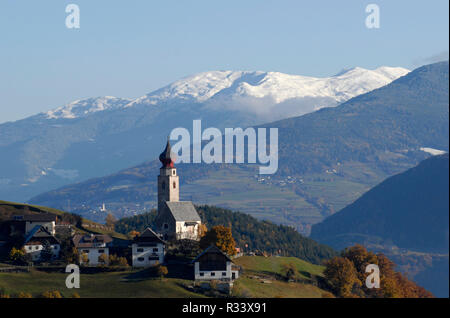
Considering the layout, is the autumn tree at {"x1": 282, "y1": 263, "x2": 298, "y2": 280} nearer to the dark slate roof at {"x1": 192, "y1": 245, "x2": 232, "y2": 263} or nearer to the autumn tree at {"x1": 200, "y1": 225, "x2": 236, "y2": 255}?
the autumn tree at {"x1": 200, "y1": 225, "x2": 236, "y2": 255}

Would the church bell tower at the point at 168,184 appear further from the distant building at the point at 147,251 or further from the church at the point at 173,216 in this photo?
the distant building at the point at 147,251

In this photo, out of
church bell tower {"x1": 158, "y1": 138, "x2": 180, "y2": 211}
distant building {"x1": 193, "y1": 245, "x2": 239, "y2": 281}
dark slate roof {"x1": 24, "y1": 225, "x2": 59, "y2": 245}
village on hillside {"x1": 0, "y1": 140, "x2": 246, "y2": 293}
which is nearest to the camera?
distant building {"x1": 193, "y1": 245, "x2": 239, "y2": 281}

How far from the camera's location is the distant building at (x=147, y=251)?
159500 millimetres

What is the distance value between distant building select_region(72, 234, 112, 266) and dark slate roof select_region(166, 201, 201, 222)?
63.5 feet

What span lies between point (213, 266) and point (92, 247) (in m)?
24.8

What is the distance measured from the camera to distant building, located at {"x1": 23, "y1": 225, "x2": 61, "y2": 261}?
16412 centimetres

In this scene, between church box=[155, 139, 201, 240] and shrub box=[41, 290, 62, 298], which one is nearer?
shrub box=[41, 290, 62, 298]

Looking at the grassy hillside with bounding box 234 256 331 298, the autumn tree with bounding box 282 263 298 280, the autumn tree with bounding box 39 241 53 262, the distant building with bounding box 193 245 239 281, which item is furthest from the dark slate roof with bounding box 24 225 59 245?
the autumn tree with bounding box 282 263 298 280

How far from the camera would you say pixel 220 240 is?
16375cm

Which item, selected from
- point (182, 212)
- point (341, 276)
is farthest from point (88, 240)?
point (341, 276)

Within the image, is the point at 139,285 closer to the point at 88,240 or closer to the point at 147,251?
the point at 147,251

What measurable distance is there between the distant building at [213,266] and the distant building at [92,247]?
64.9ft
